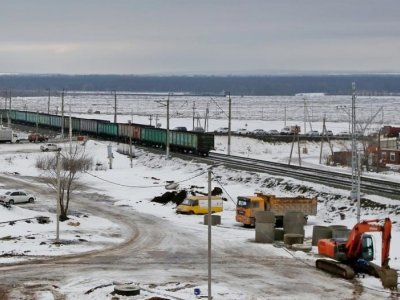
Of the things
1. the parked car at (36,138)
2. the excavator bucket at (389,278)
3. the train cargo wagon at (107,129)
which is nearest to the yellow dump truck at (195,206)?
the excavator bucket at (389,278)

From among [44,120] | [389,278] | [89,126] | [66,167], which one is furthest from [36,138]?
[389,278]

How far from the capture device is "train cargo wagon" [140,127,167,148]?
8594 centimetres

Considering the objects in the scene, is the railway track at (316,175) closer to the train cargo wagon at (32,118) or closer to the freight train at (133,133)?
the freight train at (133,133)

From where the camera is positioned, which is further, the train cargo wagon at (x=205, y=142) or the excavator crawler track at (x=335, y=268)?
the train cargo wagon at (x=205, y=142)

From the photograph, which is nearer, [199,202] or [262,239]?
[262,239]

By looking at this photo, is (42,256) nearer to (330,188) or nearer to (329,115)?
(330,188)

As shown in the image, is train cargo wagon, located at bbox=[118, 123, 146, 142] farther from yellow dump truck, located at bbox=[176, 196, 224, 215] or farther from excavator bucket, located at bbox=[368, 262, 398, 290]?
excavator bucket, located at bbox=[368, 262, 398, 290]

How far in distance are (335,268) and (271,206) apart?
14.0 m

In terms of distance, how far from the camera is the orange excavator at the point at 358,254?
3272 centimetres

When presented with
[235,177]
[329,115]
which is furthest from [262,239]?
[329,115]

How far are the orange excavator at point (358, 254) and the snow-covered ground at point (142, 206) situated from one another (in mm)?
767

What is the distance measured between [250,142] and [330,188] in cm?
4647

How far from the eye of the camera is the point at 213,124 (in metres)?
150

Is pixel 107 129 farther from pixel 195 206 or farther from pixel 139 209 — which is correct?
pixel 195 206
